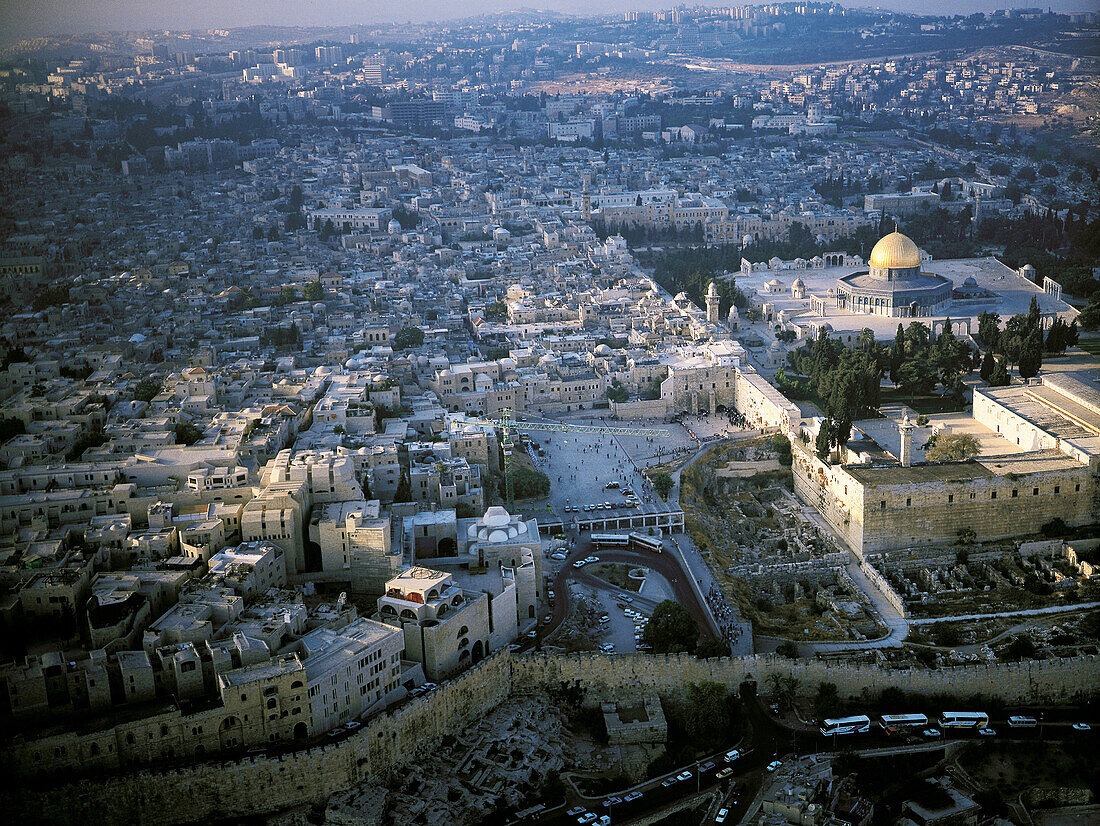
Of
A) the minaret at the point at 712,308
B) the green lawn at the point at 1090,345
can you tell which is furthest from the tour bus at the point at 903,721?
the minaret at the point at 712,308

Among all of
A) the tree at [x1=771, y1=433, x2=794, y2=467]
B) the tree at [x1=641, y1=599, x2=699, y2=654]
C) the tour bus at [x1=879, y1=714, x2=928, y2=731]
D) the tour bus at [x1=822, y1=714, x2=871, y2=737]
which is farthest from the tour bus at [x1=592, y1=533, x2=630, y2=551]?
the tour bus at [x1=879, y1=714, x2=928, y2=731]

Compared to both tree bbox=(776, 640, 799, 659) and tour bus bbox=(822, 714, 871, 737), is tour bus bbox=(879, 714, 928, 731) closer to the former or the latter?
tour bus bbox=(822, 714, 871, 737)

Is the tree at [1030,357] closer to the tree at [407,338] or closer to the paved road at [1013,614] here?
the paved road at [1013,614]

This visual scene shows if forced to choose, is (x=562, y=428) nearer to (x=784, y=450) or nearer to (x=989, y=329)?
(x=784, y=450)

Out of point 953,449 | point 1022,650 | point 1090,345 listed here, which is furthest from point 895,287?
point 1022,650

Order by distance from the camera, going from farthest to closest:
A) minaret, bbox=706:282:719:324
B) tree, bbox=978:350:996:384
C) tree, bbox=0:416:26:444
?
minaret, bbox=706:282:719:324 < tree, bbox=978:350:996:384 < tree, bbox=0:416:26:444

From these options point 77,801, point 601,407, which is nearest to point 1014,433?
point 601,407

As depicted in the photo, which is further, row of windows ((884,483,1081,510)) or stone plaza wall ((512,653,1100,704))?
row of windows ((884,483,1081,510))
